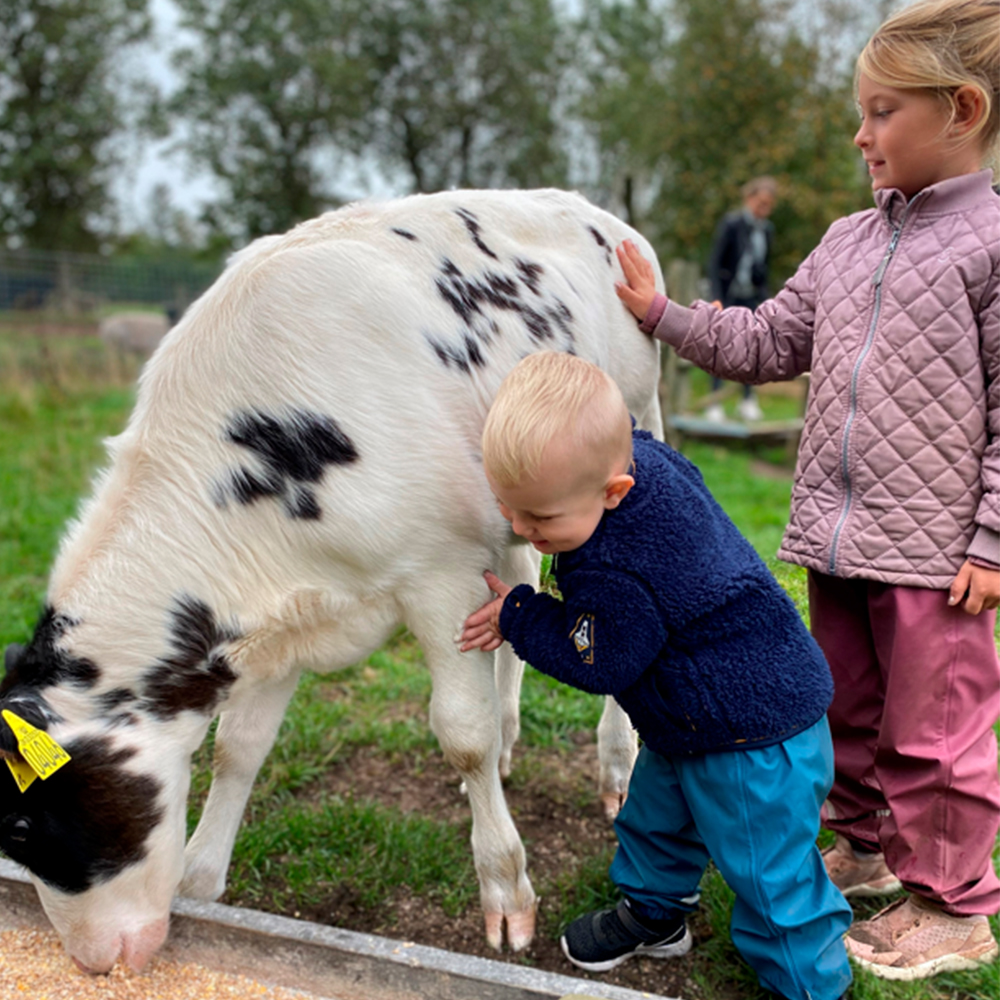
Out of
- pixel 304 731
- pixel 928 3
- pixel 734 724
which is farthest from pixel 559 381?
pixel 304 731

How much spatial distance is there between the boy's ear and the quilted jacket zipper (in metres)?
0.65

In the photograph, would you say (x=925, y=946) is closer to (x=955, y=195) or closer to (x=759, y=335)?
(x=759, y=335)

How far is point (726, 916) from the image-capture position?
2510mm

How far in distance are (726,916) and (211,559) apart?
161 cm

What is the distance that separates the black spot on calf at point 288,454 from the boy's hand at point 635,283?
110cm

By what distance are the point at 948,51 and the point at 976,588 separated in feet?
3.79

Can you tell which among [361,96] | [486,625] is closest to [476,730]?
[486,625]

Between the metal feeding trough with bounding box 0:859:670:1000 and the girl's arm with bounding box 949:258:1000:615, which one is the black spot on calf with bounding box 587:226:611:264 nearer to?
the girl's arm with bounding box 949:258:1000:615

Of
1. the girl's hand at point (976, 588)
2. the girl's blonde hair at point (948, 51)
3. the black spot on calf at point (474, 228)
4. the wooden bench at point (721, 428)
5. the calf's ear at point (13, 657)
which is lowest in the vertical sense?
the wooden bench at point (721, 428)

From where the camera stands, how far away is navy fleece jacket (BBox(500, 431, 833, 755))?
1.93m

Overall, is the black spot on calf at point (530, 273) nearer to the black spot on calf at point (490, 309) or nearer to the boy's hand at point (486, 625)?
the black spot on calf at point (490, 309)

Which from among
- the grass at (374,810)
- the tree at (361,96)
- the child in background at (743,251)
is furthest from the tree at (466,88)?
the grass at (374,810)

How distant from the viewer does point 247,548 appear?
2193mm

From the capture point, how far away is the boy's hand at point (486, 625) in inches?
88.9
